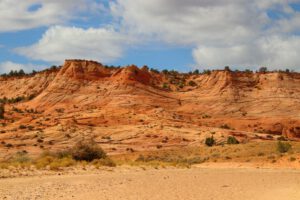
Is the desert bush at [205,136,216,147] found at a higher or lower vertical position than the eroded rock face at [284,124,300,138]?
lower

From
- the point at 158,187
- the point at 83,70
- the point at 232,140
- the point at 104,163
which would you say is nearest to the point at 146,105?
the point at 83,70

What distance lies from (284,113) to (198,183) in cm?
4732

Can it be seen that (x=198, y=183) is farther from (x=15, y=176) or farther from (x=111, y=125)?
(x=111, y=125)

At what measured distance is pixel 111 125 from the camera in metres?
57.2

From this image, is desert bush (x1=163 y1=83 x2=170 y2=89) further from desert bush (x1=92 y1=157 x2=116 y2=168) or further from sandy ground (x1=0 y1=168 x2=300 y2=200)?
sandy ground (x1=0 y1=168 x2=300 y2=200)

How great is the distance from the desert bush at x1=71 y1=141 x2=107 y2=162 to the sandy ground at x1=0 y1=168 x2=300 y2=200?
30.0 ft

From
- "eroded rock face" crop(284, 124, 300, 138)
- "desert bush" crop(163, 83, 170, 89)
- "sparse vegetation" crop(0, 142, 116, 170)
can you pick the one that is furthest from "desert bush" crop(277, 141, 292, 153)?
"desert bush" crop(163, 83, 170, 89)

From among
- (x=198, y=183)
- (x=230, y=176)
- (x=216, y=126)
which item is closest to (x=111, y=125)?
(x=216, y=126)

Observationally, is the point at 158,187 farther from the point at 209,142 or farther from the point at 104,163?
the point at 209,142

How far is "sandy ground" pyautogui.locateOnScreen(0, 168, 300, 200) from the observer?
689 inches

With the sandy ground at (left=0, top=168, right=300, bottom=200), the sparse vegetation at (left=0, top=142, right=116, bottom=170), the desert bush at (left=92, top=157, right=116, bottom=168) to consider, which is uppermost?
the sparse vegetation at (left=0, top=142, right=116, bottom=170)

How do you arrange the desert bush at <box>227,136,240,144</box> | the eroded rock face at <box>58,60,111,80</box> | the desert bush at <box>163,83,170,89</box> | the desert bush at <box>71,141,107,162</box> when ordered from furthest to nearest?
the desert bush at <box>163,83,170,89</box> → the eroded rock face at <box>58,60,111,80</box> → the desert bush at <box>227,136,240,144</box> → the desert bush at <box>71,141,107,162</box>

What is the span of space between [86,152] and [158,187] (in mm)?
15600

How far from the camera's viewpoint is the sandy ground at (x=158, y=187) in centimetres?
1750
